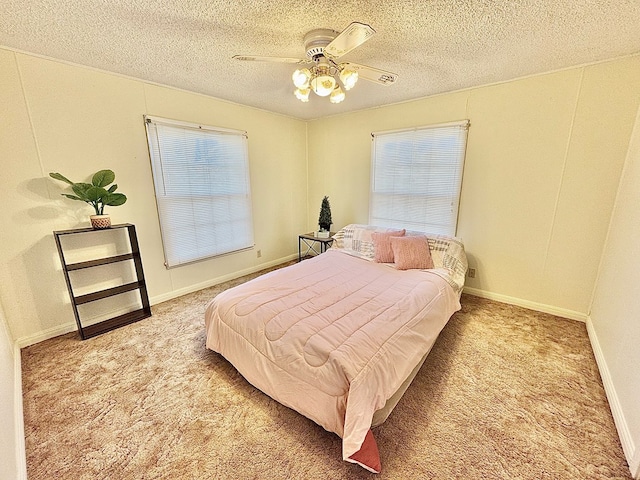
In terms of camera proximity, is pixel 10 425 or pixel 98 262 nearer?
pixel 10 425

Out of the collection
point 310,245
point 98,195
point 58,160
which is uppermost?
point 58,160

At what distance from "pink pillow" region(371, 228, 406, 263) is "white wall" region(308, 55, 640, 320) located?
0.93m

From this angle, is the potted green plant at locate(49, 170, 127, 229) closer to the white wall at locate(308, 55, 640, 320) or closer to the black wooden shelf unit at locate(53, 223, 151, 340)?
the black wooden shelf unit at locate(53, 223, 151, 340)

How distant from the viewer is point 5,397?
1348 mm

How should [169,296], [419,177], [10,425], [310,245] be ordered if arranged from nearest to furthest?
[10,425] → [169,296] → [419,177] → [310,245]

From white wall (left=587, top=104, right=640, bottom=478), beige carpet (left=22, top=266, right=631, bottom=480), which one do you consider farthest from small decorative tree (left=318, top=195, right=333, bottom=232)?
white wall (left=587, top=104, right=640, bottom=478)

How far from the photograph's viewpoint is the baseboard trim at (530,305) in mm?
2557

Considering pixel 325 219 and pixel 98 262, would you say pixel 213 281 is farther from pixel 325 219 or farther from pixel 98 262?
pixel 325 219

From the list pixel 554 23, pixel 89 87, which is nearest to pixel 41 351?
pixel 89 87

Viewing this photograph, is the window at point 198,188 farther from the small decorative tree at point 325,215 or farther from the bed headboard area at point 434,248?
the bed headboard area at point 434,248

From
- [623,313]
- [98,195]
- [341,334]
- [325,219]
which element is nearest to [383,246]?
[325,219]

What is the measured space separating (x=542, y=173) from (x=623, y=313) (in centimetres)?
142

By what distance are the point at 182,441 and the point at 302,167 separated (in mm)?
3821

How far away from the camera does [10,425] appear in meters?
1.28
